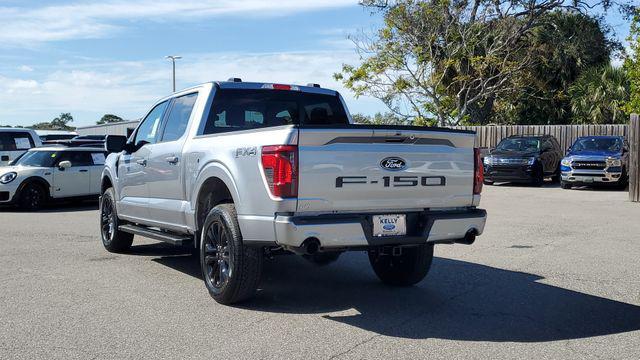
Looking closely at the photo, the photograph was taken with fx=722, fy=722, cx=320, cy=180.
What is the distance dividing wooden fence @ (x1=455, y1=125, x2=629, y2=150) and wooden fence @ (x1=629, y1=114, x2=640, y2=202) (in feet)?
31.1

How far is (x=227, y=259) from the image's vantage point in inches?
255

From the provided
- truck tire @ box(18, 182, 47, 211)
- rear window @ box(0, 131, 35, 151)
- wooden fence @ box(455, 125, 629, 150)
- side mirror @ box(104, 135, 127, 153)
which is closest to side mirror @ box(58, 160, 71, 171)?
truck tire @ box(18, 182, 47, 211)

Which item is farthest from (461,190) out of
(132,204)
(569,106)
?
(569,106)

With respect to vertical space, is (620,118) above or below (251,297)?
above

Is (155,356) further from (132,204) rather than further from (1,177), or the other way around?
(1,177)

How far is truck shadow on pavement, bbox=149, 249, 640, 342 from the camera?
574 cm

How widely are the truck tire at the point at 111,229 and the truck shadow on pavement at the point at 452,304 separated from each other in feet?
4.60

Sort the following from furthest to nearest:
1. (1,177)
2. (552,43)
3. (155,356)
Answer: (552,43), (1,177), (155,356)

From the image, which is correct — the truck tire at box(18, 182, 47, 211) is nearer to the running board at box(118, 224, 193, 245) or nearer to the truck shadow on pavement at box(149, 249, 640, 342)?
the running board at box(118, 224, 193, 245)

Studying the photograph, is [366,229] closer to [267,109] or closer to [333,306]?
[333,306]

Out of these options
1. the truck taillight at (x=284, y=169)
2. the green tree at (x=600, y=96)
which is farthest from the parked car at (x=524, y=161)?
the truck taillight at (x=284, y=169)

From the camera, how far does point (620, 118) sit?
3059cm

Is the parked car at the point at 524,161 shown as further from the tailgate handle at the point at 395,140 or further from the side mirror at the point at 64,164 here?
the tailgate handle at the point at 395,140

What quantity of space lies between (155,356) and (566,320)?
3367mm
